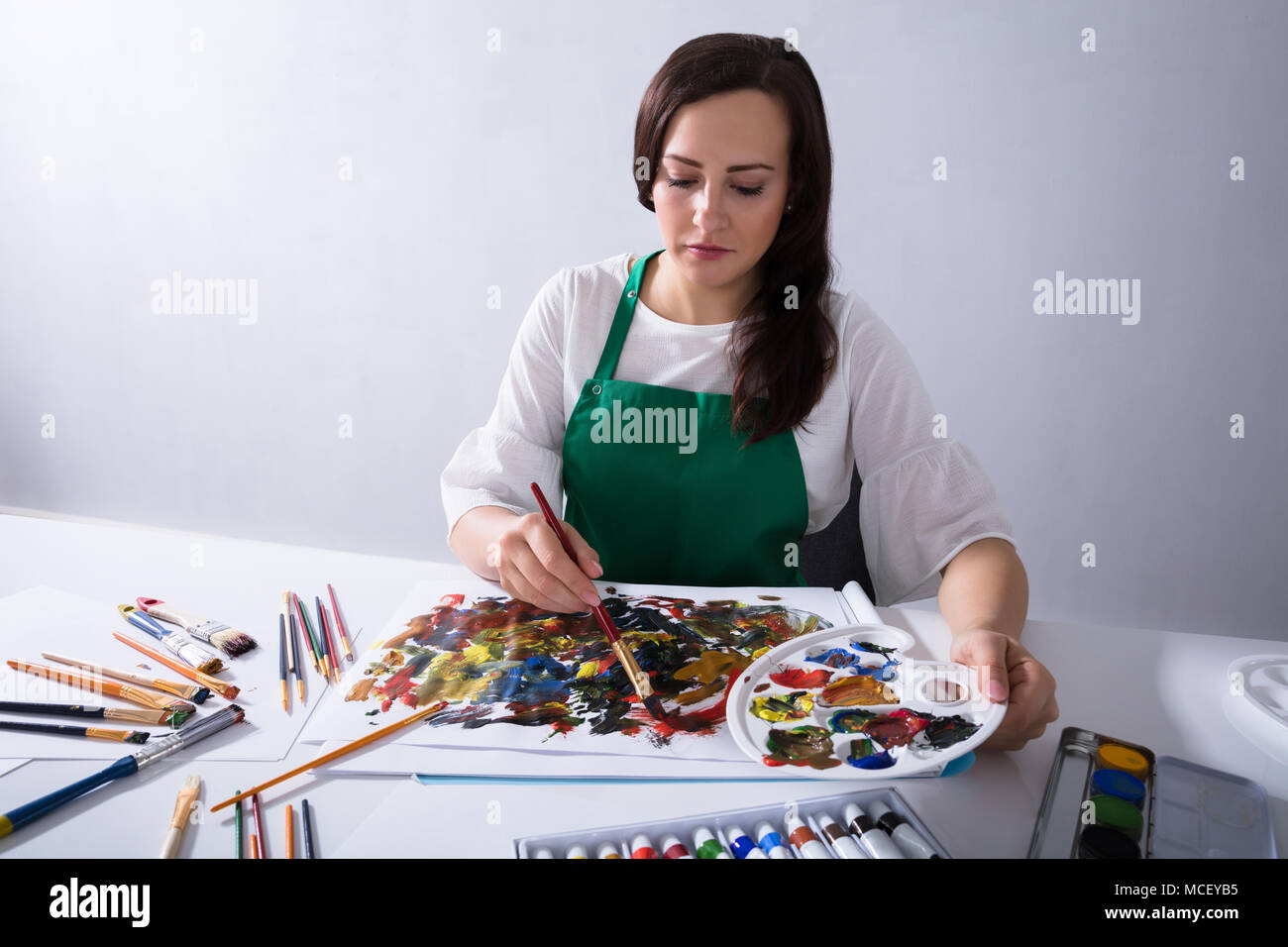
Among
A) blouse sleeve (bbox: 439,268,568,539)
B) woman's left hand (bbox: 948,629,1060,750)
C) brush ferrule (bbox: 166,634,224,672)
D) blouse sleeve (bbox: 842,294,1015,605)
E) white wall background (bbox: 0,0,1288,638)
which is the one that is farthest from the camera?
white wall background (bbox: 0,0,1288,638)

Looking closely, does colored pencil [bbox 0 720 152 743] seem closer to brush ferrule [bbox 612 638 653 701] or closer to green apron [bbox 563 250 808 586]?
brush ferrule [bbox 612 638 653 701]

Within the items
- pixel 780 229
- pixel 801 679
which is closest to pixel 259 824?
pixel 801 679

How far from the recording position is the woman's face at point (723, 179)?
986 millimetres

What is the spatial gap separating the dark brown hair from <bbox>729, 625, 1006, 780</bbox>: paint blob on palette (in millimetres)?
400

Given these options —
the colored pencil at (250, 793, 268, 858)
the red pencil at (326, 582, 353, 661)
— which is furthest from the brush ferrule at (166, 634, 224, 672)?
the colored pencil at (250, 793, 268, 858)

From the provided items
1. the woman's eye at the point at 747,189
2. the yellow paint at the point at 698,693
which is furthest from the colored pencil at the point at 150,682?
the woman's eye at the point at 747,189

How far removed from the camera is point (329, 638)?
2.58ft

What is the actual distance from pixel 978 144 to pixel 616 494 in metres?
1.47

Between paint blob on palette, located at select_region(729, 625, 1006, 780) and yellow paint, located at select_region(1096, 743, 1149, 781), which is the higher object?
paint blob on palette, located at select_region(729, 625, 1006, 780)

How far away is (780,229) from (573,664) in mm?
672

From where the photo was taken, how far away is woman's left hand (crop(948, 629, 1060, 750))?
2.01 feet

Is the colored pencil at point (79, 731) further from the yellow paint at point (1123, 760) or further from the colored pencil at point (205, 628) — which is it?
the yellow paint at point (1123, 760)

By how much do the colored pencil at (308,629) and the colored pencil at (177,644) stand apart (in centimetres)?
8

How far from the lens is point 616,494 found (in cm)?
110
